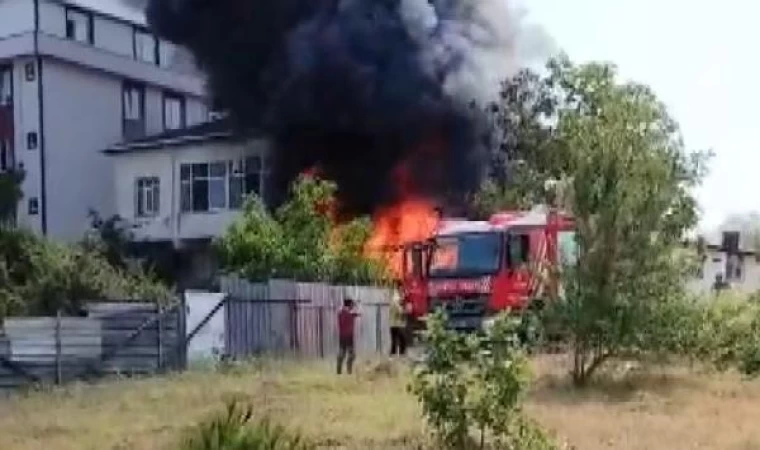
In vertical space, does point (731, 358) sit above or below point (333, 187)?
below

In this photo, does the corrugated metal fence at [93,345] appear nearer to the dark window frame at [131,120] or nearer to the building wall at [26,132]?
the building wall at [26,132]

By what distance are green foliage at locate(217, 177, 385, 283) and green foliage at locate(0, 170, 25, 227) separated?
511 inches

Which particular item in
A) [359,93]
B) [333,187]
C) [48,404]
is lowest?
[48,404]

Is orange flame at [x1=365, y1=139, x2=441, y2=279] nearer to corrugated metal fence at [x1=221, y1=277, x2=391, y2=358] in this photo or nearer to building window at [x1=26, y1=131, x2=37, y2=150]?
corrugated metal fence at [x1=221, y1=277, x2=391, y2=358]

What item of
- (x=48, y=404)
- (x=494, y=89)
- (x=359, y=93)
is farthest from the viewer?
(x=494, y=89)

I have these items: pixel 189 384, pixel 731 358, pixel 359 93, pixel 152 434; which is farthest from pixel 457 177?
pixel 152 434

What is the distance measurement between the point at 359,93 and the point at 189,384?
18.3 metres

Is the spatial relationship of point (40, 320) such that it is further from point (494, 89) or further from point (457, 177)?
point (494, 89)

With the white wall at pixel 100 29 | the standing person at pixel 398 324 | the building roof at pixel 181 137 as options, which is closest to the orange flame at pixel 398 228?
the standing person at pixel 398 324

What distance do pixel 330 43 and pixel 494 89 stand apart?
20.0ft

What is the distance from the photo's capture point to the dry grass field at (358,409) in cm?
1222

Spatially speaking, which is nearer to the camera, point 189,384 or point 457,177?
point 189,384

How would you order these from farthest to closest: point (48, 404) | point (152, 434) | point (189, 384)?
point (189, 384) < point (48, 404) < point (152, 434)

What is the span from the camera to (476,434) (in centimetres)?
1116
